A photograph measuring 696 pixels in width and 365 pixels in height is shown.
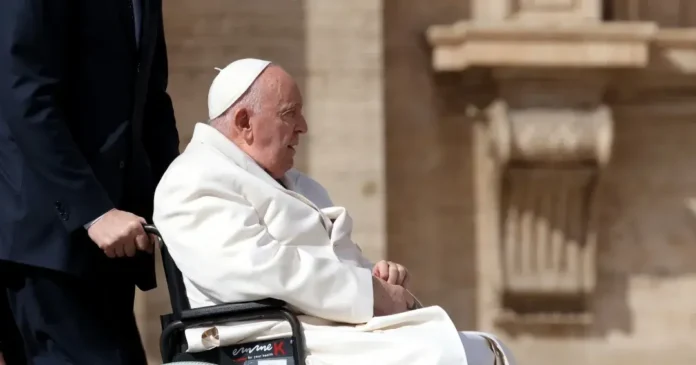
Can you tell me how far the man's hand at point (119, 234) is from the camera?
2.38 m

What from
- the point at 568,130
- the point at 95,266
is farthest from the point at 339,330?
the point at 568,130

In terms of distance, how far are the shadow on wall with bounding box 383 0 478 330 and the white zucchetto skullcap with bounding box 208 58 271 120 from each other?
1.84 metres

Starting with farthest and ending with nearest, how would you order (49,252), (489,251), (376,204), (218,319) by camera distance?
1. (489,251)
2. (376,204)
3. (49,252)
4. (218,319)

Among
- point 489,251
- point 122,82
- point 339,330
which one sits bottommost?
point 489,251

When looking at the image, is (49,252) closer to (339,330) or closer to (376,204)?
(339,330)

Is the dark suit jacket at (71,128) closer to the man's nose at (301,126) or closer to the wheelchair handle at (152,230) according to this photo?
the wheelchair handle at (152,230)

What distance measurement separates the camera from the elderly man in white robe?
231cm

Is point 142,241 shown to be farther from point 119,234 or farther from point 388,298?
point 388,298

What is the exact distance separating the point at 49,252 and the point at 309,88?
177 centimetres

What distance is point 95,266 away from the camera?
8.25 feet

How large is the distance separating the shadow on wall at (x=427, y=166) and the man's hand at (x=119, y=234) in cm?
202

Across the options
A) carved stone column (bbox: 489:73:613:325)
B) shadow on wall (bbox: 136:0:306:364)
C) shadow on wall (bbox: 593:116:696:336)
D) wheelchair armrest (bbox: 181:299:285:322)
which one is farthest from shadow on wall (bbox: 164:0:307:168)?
wheelchair armrest (bbox: 181:299:285:322)

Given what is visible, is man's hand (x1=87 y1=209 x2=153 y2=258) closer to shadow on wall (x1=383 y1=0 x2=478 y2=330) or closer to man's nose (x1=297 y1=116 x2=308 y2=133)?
man's nose (x1=297 y1=116 x2=308 y2=133)

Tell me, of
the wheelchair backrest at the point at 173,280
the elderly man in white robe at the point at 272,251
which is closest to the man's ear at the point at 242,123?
the elderly man in white robe at the point at 272,251
